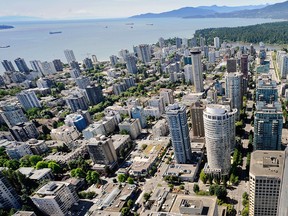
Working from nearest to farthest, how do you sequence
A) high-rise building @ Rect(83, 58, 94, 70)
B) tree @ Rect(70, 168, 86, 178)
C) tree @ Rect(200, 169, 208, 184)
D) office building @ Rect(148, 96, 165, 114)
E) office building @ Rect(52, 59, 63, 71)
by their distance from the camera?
tree @ Rect(200, 169, 208, 184), tree @ Rect(70, 168, 86, 178), office building @ Rect(148, 96, 165, 114), high-rise building @ Rect(83, 58, 94, 70), office building @ Rect(52, 59, 63, 71)

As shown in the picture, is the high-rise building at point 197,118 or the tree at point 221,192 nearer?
the tree at point 221,192

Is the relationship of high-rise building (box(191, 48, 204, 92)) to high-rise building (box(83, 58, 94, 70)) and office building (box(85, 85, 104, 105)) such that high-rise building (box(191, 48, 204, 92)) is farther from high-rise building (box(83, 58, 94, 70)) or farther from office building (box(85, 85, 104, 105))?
high-rise building (box(83, 58, 94, 70))

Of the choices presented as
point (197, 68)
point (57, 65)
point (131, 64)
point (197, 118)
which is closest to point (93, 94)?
point (197, 68)

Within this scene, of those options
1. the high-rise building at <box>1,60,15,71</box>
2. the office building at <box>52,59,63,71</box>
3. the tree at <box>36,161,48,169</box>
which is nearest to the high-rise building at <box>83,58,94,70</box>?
the office building at <box>52,59,63,71</box>

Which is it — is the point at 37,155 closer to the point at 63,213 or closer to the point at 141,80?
the point at 63,213

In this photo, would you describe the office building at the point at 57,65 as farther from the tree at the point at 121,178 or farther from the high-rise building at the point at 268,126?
the high-rise building at the point at 268,126

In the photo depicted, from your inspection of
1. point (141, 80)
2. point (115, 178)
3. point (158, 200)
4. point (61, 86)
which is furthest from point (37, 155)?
point (141, 80)

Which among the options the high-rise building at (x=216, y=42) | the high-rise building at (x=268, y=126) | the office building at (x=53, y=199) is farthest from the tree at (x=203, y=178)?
the high-rise building at (x=216, y=42)
